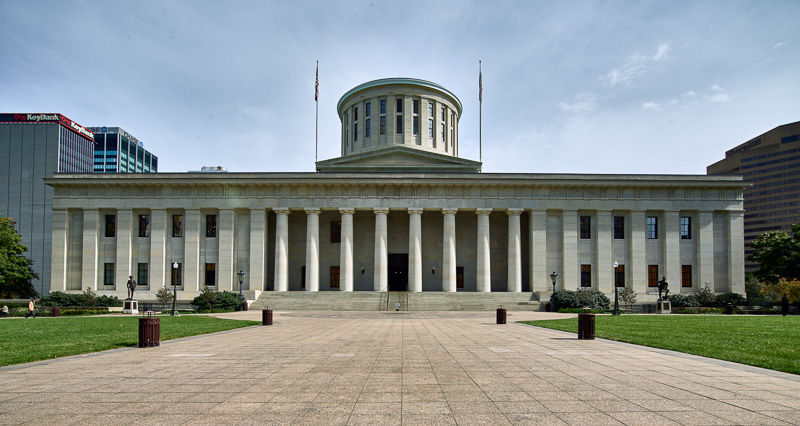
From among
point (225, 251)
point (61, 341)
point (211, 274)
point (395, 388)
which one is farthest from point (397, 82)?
point (395, 388)

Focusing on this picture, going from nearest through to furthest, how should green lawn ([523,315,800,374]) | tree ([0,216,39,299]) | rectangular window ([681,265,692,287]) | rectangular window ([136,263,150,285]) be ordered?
green lawn ([523,315,800,374]), rectangular window ([136,263,150,285]), rectangular window ([681,265,692,287]), tree ([0,216,39,299])

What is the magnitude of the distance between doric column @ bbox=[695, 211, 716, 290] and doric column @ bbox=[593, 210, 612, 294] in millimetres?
8767

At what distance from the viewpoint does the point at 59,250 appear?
4962cm

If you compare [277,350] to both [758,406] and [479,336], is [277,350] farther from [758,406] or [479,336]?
[758,406]

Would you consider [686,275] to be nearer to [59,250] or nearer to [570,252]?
[570,252]

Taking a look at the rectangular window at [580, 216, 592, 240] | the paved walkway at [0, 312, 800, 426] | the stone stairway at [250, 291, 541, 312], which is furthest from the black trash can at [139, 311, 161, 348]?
the rectangular window at [580, 216, 592, 240]

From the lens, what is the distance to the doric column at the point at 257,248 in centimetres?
4897

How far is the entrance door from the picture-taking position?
54938mm

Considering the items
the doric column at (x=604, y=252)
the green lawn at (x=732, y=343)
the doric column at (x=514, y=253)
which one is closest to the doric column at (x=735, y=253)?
the doric column at (x=604, y=252)

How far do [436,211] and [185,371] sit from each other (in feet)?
142

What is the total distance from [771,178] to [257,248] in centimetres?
13686

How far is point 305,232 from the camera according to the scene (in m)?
54.2

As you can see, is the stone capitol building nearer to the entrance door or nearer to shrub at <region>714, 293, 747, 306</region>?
shrub at <region>714, 293, 747, 306</region>

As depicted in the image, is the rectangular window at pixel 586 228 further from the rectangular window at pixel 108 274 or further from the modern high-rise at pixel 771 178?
the modern high-rise at pixel 771 178
